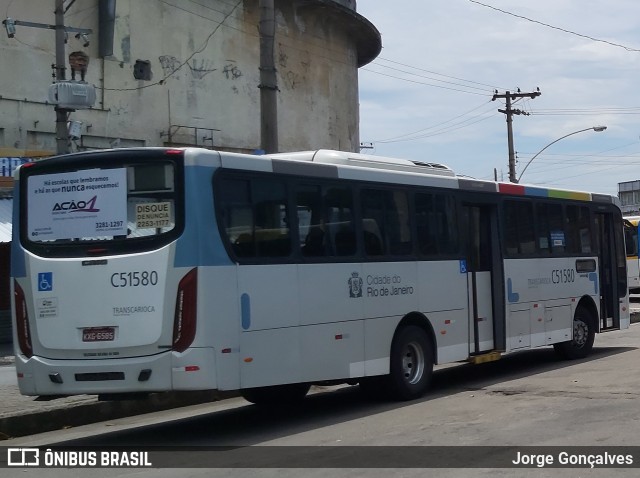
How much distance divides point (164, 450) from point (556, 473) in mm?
4088

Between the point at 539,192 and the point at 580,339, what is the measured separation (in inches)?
114

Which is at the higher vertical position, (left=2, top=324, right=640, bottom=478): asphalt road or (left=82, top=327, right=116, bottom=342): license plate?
(left=82, top=327, right=116, bottom=342): license plate

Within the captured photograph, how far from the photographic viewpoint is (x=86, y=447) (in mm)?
10586

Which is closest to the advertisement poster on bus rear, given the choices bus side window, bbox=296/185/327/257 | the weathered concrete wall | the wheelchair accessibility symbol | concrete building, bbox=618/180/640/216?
the wheelchair accessibility symbol

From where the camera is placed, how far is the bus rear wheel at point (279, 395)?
12859 mm

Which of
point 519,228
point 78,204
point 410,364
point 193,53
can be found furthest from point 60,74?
point 193,53

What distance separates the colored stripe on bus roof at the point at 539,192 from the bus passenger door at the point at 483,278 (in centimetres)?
50

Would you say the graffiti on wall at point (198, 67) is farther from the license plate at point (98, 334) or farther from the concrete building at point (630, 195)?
the concrete building at point (630, 195)

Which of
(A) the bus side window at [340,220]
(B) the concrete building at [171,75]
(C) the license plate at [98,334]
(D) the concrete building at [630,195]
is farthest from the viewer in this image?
(D) the concrete building at [630,195]

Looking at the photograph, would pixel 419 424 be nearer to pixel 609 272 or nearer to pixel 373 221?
pixel 373 221

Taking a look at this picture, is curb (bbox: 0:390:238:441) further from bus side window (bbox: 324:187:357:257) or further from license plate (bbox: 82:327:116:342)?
bus side window (bbox: 324:187:357:257)

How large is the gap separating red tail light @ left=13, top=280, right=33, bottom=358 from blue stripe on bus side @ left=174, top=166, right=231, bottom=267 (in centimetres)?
203

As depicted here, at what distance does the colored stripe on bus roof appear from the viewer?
51.0ft

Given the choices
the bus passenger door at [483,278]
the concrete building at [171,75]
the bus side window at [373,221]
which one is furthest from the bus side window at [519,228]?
the concrete building at [171,75]
